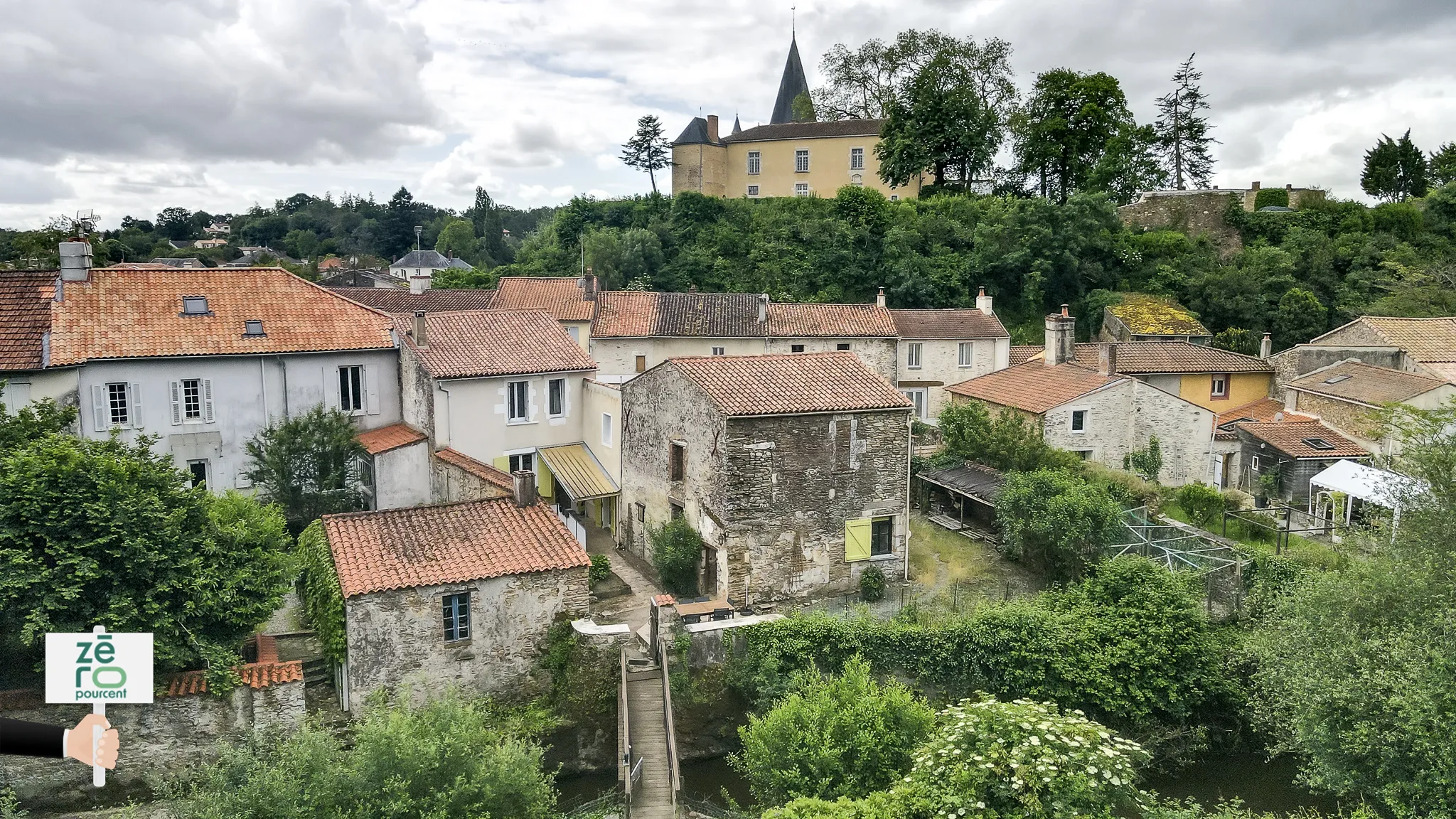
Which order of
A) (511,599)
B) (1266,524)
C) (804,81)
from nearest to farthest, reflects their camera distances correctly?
(511,599) → (1266,524) → (804,81)

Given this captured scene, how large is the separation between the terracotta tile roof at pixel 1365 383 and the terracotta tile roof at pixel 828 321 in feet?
52.7

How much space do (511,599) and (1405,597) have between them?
682 inches

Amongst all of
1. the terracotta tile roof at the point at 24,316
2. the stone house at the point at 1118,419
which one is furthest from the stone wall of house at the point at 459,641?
the stone house at the point at 1118,419

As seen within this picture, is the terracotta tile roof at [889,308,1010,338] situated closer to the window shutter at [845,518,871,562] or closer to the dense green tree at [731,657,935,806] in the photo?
the window shutter at [845,518,871,562]

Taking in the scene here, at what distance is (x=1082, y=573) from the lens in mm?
23266

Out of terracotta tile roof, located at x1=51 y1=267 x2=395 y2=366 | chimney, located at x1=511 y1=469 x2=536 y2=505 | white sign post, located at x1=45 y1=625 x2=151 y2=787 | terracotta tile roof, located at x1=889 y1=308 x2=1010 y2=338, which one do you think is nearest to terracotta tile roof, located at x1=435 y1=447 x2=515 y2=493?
chimney, located at x1=511 y1=469 x2=536 y2=505

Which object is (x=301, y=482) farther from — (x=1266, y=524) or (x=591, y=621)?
(x=1266, y=524)

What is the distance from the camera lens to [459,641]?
56.7ft

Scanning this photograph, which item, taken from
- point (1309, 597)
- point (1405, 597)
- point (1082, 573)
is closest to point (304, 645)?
point (1082, 573)

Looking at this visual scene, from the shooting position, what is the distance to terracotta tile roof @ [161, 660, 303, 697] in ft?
49.8

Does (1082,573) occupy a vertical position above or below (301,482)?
below

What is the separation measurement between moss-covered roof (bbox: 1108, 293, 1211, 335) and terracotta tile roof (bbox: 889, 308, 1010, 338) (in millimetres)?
7370

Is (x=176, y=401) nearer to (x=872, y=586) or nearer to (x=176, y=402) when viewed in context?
(x=176, y=402)

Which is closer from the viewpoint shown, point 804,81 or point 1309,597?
point 1309,597
